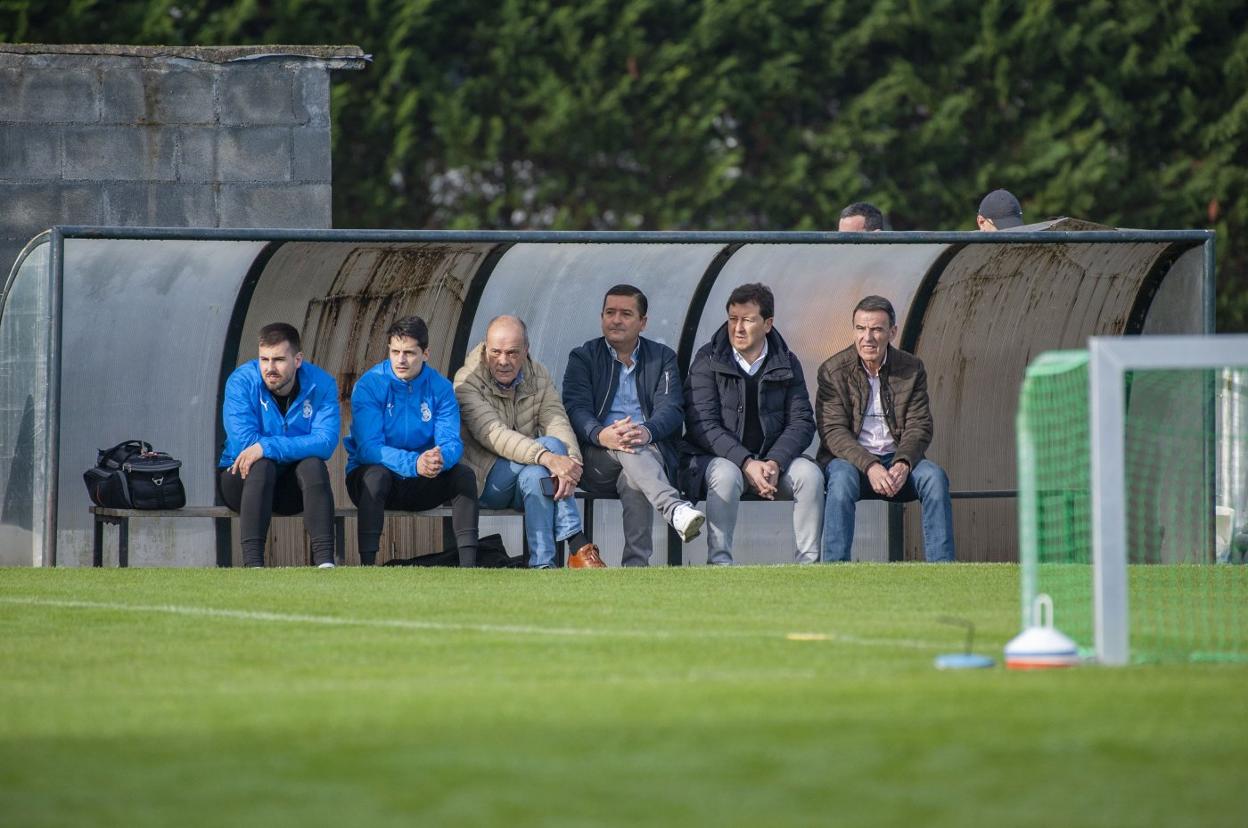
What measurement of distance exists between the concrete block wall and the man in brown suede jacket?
338cm

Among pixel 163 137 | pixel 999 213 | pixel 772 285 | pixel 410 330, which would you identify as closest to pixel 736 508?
pixel 410 330

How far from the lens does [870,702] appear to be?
5.77 m

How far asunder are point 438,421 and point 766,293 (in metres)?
1.90

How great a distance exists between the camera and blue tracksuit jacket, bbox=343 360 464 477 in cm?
1093

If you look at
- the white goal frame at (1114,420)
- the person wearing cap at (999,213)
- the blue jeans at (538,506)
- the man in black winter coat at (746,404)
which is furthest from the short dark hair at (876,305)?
the white goal frame at (1114,420)

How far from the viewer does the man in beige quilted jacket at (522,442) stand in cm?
1095

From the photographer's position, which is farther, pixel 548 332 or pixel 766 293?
pixel 548 332

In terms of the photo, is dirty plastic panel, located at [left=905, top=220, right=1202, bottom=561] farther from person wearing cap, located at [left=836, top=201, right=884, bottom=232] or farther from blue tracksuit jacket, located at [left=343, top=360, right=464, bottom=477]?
blue tracksuit jacket, located at [left=343, top=360, right=464, bottom=477]

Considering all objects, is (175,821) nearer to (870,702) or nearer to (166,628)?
(870,702)

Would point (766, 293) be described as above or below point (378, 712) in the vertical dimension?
above

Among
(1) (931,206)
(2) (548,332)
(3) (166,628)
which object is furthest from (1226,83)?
(3) (166,628)

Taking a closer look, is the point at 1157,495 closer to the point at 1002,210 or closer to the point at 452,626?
the point at 1002,210

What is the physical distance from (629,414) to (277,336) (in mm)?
1935

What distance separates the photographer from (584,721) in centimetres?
555
